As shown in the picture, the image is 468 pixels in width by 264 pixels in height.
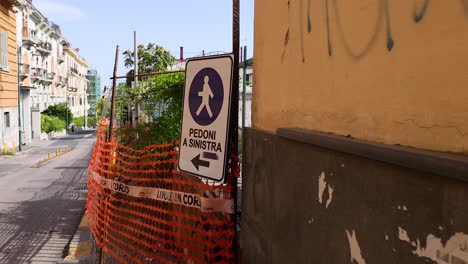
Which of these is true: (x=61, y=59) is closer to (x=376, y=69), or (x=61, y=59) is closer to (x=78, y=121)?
(x=78, y=121)

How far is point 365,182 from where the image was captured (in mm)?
2203

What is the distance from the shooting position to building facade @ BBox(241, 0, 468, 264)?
172 cm

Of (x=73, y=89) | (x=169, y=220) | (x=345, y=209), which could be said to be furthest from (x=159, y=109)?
(x=73, y=89)

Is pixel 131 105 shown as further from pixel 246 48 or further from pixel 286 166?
pixel 286 166

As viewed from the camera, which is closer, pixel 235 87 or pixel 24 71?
pixel 235 87

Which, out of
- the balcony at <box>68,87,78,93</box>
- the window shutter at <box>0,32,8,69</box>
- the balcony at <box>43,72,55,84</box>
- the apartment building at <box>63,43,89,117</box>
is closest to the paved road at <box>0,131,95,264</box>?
the window shutter at <box>0,32,8,69</box>

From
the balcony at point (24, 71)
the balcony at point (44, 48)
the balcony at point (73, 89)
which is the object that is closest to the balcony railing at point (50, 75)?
the balcony at point (44, 48)

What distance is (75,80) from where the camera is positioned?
89688 mm

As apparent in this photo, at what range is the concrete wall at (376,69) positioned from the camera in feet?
5.77

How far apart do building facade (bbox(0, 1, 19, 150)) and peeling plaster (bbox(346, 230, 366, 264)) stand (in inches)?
1304

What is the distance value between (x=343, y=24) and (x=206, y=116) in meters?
1.70

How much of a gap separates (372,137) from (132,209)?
5075 mm

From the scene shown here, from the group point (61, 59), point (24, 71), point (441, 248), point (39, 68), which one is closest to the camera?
point (441, 248)

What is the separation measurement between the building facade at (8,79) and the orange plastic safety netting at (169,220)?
28.0 m
